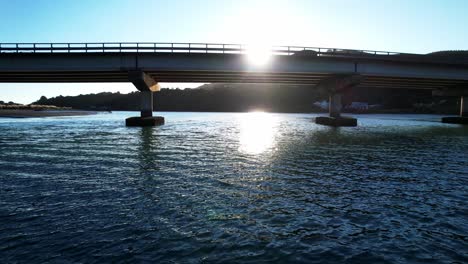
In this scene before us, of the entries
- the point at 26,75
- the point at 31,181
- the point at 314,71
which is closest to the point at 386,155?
the point at 31,181

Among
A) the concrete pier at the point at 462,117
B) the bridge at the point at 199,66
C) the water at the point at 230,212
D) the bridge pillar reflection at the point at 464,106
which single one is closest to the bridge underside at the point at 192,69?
the bridge at the point at 199,66

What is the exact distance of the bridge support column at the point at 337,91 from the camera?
170ft

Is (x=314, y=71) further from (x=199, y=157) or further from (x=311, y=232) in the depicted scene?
(x=311, y=232)

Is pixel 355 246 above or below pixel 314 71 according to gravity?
below

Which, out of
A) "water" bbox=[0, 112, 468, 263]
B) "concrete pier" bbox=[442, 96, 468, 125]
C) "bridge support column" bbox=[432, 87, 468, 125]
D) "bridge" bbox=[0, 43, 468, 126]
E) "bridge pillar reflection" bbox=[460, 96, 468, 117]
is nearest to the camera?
"water" bbox=[0, 112, 468, 263]

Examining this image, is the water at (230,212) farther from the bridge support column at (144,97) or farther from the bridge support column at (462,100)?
the bridge support column at (462,100)

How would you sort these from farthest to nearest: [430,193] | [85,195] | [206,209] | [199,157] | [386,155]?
[386,155], [199,157], [430,193], [85,195], [206,209]

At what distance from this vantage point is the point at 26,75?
5022 cm

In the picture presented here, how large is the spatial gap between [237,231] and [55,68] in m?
46.4

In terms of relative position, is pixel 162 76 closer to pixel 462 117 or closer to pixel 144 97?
pixel 144 97

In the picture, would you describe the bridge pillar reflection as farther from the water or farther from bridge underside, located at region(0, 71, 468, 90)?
the water

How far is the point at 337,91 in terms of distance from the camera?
56.3m

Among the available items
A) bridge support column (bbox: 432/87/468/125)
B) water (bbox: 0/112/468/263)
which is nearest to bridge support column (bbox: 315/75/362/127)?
bridge support column (bbox: 432/87/468/125)

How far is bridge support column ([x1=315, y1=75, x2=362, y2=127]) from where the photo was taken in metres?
51.7
